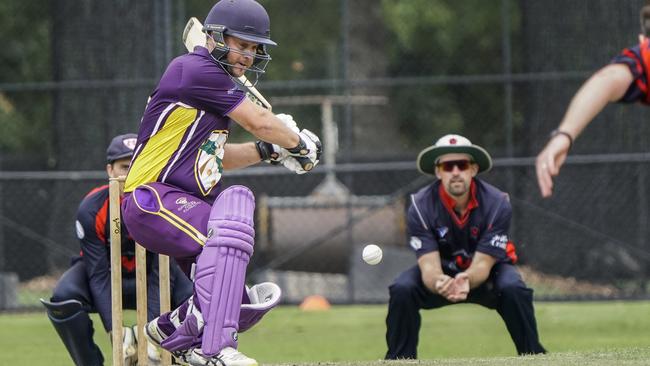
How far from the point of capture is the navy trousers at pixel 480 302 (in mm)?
7441

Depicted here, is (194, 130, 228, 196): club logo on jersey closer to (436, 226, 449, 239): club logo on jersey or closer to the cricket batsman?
the cricket batsman

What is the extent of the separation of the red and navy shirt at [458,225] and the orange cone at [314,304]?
151 inches

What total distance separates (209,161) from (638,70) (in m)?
2.00

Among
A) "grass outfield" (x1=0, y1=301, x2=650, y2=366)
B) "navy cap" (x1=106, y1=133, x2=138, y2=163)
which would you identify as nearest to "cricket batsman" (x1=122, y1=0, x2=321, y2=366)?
"navy cap" (x1=106, y1=133, x2=138, y2=163)

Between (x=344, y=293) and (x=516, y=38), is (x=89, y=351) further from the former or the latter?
(x=516, y=38)

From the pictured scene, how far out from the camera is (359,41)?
18312mm

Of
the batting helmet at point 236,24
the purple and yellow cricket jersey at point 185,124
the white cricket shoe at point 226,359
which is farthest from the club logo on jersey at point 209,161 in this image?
the white cricket shoe at point 226,359

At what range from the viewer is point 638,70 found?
472 cm

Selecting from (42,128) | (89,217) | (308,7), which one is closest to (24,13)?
(42,128)

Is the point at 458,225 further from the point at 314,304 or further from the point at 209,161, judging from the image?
the point at 314,304

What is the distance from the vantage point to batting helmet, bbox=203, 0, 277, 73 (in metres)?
5.65

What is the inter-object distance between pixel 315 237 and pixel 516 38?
335 inches

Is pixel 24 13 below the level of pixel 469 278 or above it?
above

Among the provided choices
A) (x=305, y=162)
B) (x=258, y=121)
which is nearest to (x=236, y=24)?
(x=258, y=121)
